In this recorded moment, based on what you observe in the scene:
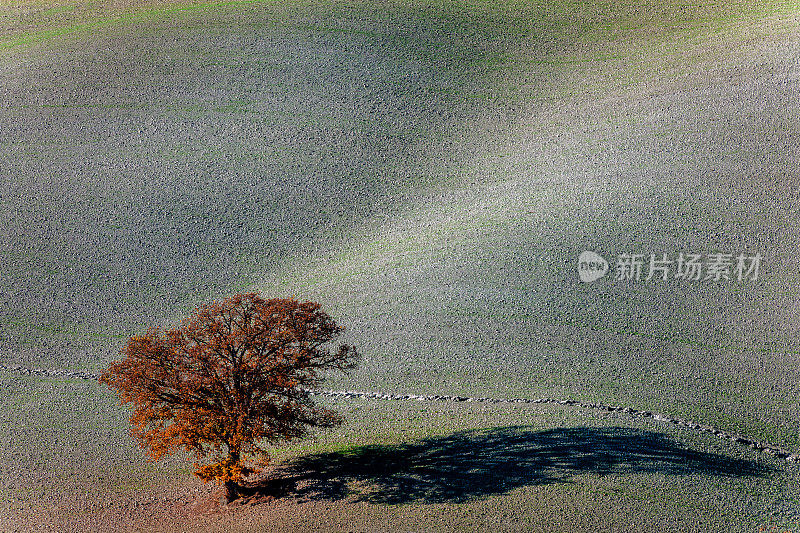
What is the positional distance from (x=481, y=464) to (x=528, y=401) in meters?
4.98

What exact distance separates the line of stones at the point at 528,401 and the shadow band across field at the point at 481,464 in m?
1.35

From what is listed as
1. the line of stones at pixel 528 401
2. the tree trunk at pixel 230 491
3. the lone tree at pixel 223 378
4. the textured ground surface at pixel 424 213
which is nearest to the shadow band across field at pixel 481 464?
the textured ground surface at pixel 424 213

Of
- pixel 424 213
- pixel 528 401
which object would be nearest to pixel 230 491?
pixel 528 401

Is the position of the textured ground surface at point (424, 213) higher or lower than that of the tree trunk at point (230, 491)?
higher

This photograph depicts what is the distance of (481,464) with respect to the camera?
26.7 metres

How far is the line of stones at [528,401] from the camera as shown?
28344 mm

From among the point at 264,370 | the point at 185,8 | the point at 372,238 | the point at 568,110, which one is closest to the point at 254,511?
the point at 264,370

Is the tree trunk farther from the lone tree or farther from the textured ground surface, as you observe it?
the textured ground surface

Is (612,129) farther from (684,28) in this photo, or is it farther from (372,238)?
(372,238)

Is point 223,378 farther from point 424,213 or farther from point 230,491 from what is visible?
point 424,213

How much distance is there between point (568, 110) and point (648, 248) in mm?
14308

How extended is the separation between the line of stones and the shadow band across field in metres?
1.35

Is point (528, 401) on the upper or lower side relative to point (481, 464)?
upper

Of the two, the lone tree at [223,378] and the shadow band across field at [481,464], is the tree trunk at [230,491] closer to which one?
the shadow band across field at [481,464]
